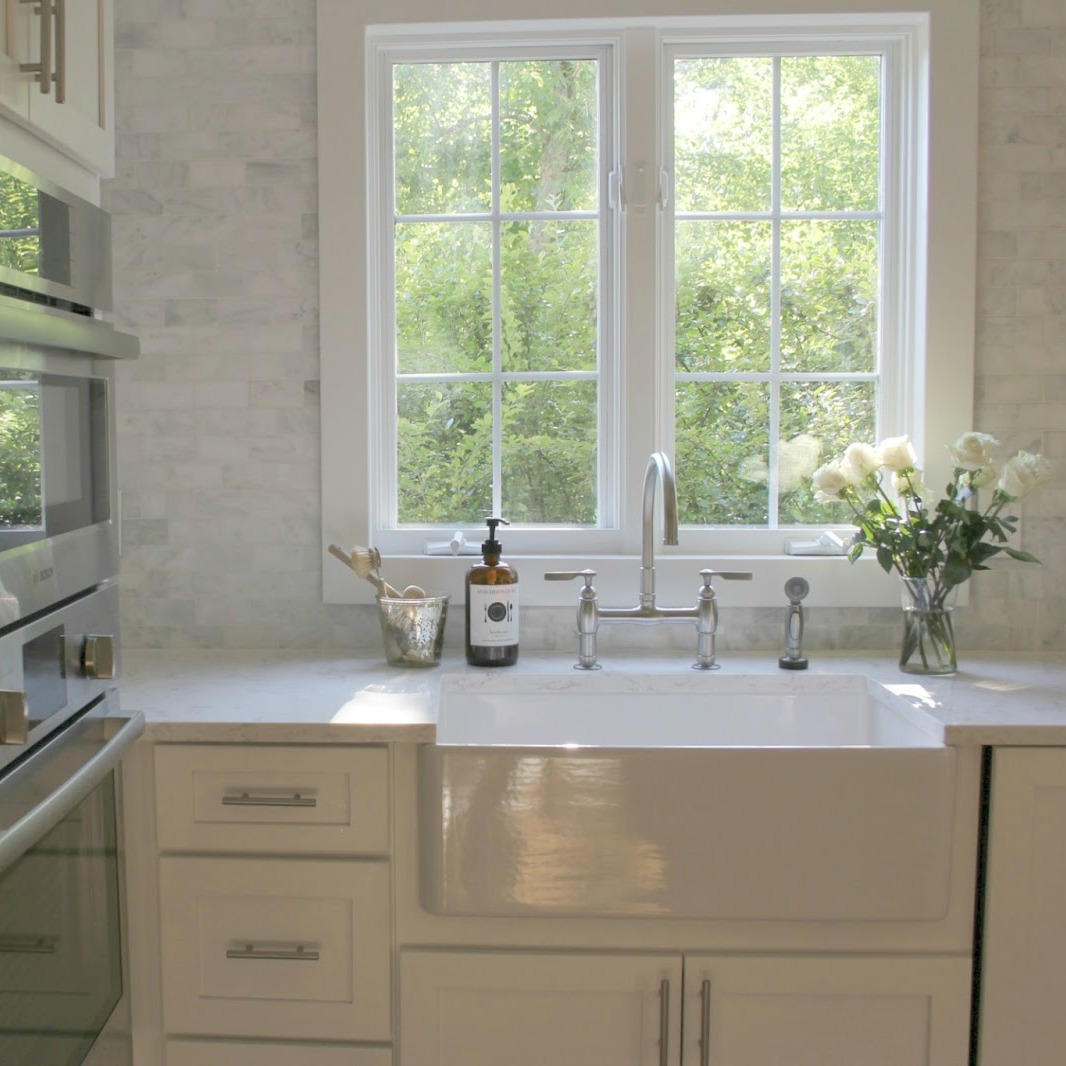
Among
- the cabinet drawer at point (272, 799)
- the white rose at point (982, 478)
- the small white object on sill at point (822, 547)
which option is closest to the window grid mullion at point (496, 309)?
the small white object on sill at point (822, 547)

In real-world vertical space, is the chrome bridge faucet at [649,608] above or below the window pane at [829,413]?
below

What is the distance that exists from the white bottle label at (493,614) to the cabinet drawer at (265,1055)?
0.74 metres

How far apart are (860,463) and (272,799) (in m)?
1.21

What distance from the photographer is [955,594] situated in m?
2.47

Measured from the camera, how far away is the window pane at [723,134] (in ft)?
8.33

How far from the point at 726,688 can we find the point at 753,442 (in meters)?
0.58

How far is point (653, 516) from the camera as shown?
2355mm

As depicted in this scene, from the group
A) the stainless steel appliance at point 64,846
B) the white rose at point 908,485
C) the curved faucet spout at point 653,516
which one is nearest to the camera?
the stainless steel appliance at point 64,846

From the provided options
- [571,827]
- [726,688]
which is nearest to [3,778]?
[571,827]

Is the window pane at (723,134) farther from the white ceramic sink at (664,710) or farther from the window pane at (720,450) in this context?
the white ceramic sink at (664,710)

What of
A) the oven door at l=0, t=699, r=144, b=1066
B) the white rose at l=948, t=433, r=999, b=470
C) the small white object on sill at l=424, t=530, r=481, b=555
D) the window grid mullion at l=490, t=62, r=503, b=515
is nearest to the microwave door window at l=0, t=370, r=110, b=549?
the oven door at l=0, t=699, r=144, b=1066

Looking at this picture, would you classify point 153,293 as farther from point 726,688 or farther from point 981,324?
point 981,324

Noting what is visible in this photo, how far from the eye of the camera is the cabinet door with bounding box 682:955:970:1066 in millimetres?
1880

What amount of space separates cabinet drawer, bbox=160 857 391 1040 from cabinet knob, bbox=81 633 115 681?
39cm
